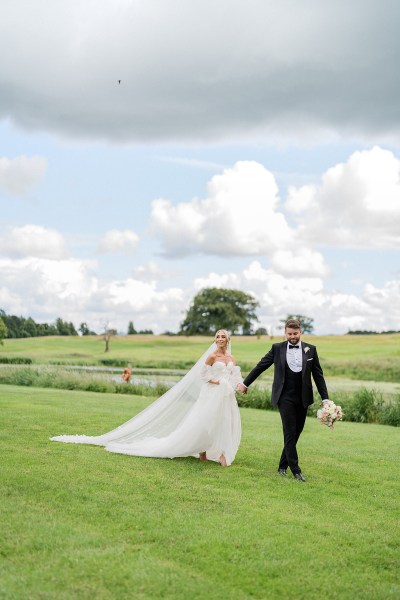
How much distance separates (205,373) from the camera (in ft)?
39.5

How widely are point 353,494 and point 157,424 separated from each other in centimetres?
416

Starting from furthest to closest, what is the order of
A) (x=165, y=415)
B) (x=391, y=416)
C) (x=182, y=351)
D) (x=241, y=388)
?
(x=182, y=351) < (x=391, y=416) < (x=165, y=415) < (x=241, y=388)

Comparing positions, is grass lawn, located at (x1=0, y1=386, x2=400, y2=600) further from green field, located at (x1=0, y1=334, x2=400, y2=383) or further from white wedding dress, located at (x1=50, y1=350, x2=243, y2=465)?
green field, located at (x1=0, y1=334, x2=400, y2=383)

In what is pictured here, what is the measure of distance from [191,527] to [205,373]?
4661 mm

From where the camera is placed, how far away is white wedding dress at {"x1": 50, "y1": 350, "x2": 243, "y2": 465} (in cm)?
1173

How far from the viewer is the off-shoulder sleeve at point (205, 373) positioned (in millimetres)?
12008

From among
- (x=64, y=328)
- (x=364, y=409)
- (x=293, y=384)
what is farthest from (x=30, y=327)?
(x=293, y=384)

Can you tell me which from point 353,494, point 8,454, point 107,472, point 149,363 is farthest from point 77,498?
point 149,363

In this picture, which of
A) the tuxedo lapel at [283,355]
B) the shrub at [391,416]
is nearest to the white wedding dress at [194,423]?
the tuxedo lapel at [283,355]

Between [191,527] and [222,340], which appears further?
[222,340]

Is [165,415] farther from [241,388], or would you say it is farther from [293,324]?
[293,324]

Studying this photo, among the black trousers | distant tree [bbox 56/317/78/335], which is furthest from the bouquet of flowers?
distant tree [bbox 56/317/78/335]

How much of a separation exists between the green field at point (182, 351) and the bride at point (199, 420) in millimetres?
42573

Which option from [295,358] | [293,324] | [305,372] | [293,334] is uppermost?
[293,324]
